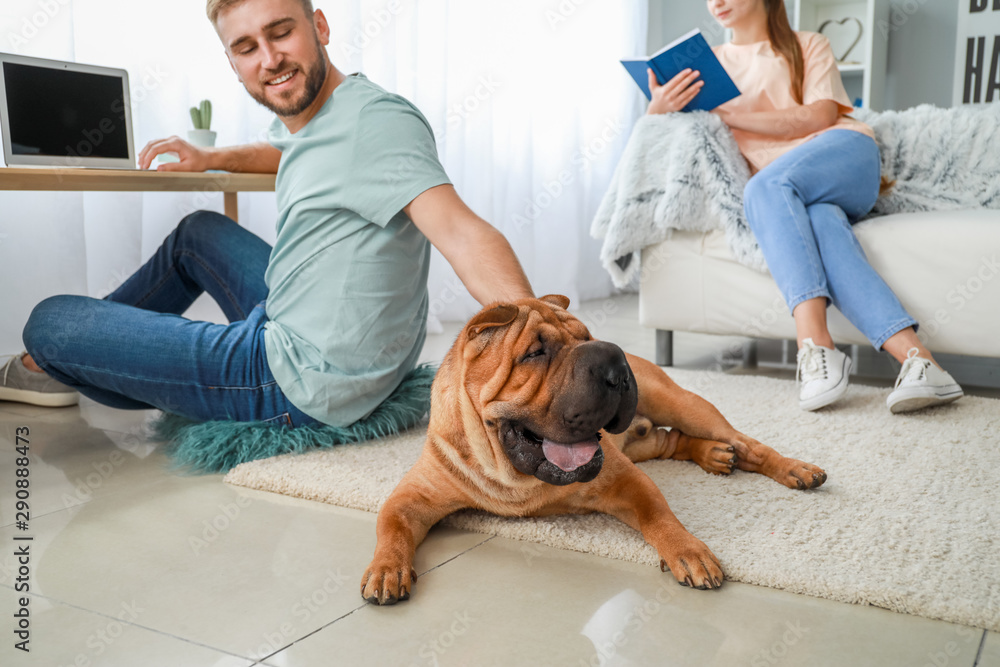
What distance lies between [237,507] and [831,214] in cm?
174

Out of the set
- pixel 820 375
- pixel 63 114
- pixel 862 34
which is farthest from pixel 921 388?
→ pixel 862 34

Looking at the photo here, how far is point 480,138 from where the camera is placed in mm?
3984

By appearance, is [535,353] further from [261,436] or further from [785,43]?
[785,43]

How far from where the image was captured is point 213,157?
2.14 meters

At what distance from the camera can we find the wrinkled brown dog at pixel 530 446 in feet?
3.54

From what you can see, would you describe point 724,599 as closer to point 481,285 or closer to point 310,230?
point 481,285

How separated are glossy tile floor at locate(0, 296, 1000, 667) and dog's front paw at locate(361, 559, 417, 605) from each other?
2cm

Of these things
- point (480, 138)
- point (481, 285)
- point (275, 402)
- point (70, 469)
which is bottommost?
point (70, 469)

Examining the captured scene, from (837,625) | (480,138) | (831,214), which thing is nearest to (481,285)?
(837,625)

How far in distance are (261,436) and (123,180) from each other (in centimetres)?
63

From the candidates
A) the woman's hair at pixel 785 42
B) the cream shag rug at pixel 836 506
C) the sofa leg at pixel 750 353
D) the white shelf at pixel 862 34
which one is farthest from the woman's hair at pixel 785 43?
the white shelf at pixel 862 34

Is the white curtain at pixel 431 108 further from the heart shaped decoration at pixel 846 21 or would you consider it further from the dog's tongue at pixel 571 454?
the dog's tongue at pixel 571 454

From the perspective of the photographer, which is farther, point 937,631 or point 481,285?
point 481,285

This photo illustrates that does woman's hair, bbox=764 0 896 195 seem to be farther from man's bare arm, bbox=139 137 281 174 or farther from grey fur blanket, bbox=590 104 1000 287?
man's bare arm, bbox=139 137 281 174
